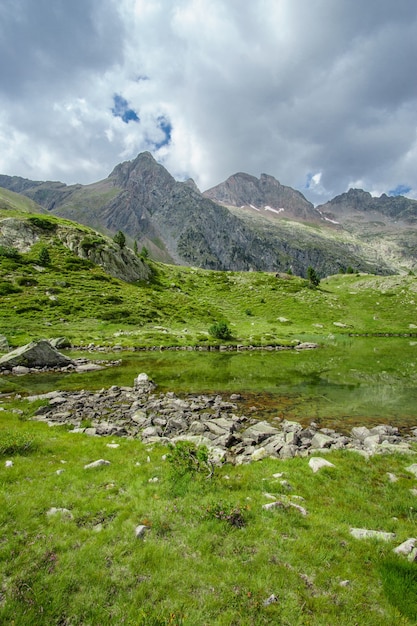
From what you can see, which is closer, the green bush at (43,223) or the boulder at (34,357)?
the boulder at (34,357)

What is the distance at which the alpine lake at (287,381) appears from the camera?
22.6 m

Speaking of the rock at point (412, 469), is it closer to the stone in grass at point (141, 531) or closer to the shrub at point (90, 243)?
the stone in grass at point (141, 531)

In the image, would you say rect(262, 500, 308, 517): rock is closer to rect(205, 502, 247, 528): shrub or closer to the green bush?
rect(205, 502, 247, 528): shrub

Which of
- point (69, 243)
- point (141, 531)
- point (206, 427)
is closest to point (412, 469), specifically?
point (206, 427)

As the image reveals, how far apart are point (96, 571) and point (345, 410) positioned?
20.9 metres

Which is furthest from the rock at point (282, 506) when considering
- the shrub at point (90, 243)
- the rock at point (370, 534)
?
the shrub at point (90, 243)

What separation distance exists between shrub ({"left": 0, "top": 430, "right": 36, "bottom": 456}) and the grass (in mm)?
792

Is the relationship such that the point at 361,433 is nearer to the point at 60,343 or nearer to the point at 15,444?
the point at 15,444

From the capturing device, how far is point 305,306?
10762cm

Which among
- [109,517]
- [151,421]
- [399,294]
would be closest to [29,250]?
[151,421]

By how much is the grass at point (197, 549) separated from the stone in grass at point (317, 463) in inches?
19.1

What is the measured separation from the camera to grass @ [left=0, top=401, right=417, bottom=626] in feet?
19.5

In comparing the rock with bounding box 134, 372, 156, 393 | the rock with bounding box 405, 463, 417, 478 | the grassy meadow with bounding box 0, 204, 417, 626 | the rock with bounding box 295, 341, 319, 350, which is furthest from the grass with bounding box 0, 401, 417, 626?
the rock with bounding box 295, 341, 319, 350

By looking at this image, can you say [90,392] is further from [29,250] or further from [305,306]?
[29,250]
